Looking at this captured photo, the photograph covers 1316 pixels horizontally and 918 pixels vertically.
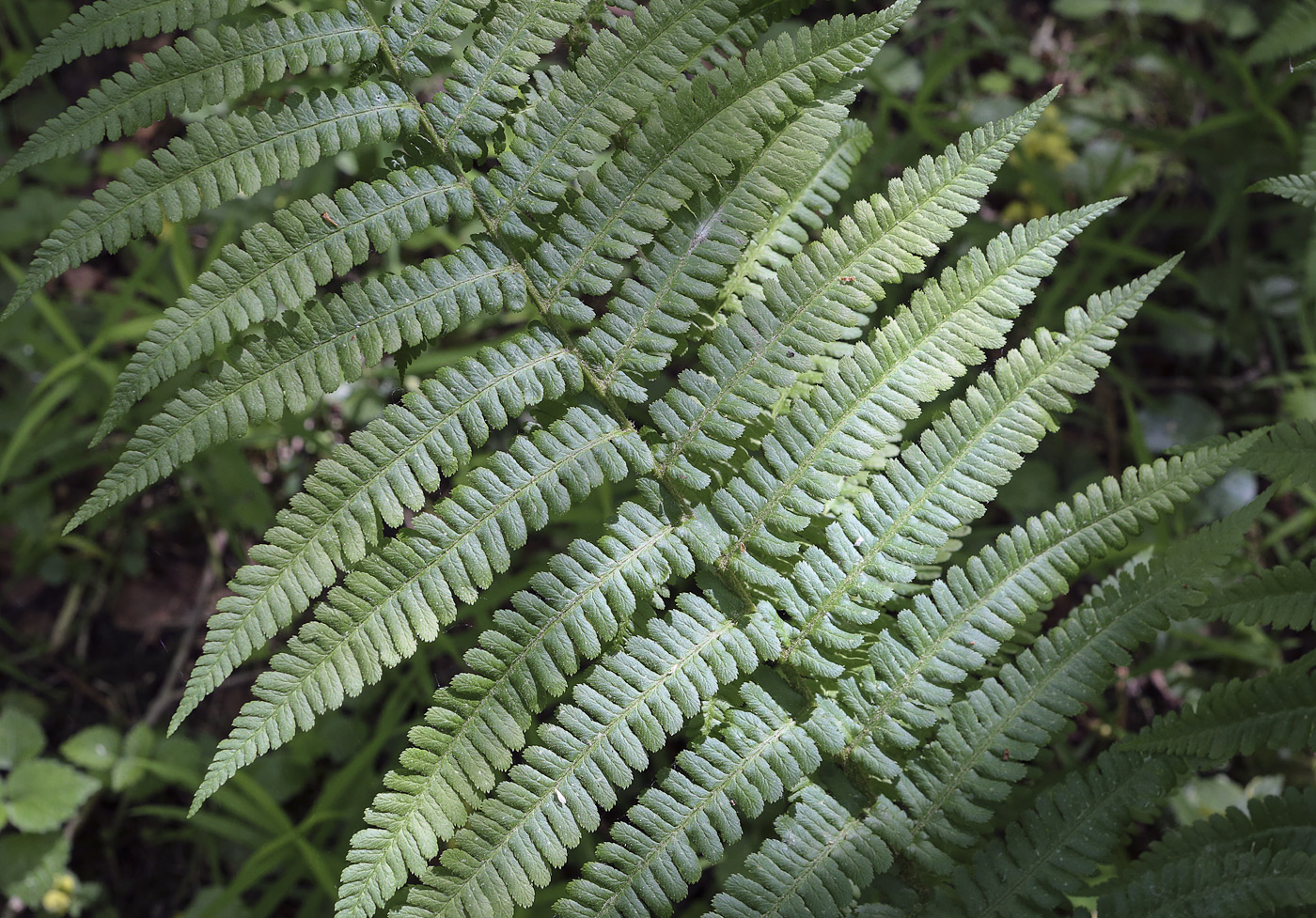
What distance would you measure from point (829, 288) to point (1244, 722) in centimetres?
93

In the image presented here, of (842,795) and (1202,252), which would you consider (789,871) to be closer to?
(842,795)

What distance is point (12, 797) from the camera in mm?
2621

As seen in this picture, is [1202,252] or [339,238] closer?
[339,238]

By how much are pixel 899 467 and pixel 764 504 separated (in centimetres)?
23

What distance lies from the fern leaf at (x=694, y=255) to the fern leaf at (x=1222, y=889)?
3.43ft

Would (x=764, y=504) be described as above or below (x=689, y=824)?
above

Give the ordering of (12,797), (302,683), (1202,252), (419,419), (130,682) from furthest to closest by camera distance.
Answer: (1202,252) → (130,682) → (12,797) → (419,419) → (302,683)

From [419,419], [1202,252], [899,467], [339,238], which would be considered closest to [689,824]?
[899,467]

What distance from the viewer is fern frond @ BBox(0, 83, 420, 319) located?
139 centimetres

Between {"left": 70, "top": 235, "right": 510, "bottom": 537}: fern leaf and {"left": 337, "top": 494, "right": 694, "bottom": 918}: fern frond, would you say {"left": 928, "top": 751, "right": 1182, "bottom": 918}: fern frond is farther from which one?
{"left": 70, "top": 235, "right": 510, "bottom": 537}: fern leaf

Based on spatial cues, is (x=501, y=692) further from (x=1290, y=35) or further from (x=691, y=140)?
(x=1290, y=35)

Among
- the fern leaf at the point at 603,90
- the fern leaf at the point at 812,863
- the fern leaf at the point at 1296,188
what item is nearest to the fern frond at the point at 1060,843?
the fern leaf at the point at 812,863

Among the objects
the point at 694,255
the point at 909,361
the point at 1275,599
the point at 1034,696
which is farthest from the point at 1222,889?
the point at 694,255

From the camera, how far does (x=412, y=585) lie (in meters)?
1.36
